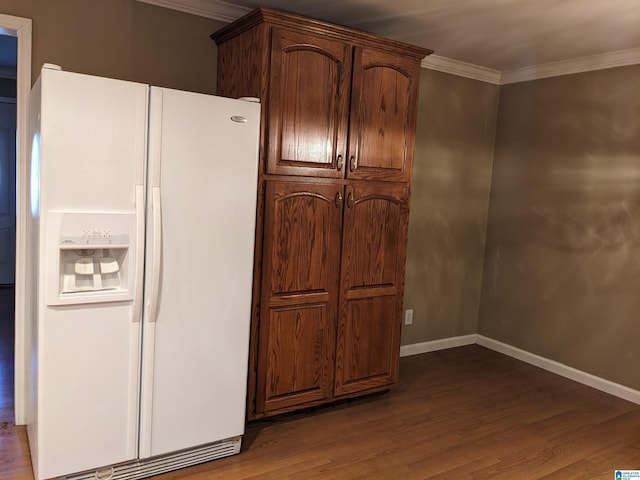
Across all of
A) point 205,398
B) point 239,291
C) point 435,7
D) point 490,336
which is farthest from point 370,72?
point 490,336

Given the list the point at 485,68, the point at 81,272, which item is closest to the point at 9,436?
the point at 81,272

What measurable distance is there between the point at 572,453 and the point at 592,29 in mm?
2477

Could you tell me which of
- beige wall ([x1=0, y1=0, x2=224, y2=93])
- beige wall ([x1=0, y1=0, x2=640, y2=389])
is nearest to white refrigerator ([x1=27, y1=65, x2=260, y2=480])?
beige wall ([x1=0, y1=0, x2=224, y2=93])

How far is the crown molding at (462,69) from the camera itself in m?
4.07

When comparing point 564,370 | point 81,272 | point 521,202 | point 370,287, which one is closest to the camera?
point 81,272

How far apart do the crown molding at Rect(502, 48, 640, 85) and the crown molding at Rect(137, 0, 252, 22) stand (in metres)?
2.38

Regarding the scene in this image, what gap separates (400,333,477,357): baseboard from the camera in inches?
169

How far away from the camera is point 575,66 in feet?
12.8

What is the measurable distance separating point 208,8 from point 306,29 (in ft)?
2.16

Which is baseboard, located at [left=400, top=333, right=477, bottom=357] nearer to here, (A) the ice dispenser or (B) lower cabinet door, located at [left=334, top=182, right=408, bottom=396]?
(B) lower cabinet door, located at [left=334, top=182, right=408, bottom=396]

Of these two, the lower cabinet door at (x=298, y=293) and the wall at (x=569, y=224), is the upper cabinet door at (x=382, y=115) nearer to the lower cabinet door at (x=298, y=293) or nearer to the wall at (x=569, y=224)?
the lower cabinet door at (x=298, y=293)

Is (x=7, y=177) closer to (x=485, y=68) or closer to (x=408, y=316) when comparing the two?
(x=408, y=316)

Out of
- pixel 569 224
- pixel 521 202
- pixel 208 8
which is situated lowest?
pixel 569 224

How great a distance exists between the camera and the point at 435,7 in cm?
296
